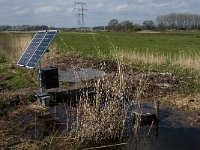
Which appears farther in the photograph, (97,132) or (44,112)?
(44,112)

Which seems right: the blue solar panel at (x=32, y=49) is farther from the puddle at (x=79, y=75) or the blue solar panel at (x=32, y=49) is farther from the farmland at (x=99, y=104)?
the puddle at (x=79, y=75)

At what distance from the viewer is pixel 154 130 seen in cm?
873

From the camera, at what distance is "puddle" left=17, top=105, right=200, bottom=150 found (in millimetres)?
7699

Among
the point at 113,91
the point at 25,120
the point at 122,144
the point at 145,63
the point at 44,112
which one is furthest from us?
the point at 145,63

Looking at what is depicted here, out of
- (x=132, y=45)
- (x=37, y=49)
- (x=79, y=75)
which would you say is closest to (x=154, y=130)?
(x=37, y=49)

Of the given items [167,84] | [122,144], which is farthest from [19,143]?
[167,84]

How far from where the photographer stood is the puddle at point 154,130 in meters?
7.70

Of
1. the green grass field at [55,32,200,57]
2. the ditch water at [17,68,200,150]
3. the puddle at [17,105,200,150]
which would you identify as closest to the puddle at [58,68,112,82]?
the green grass field at [55,32,200,57]

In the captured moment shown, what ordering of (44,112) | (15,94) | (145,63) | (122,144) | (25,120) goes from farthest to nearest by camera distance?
(145,63) → (15,94) → (44,112) → (25,120) → (122,144)

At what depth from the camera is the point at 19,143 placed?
25.4ft

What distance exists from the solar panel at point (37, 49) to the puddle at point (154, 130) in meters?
1.64

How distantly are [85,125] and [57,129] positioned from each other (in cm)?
136

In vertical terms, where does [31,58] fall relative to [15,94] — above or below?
above

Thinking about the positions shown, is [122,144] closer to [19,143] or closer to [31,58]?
[19,143]
